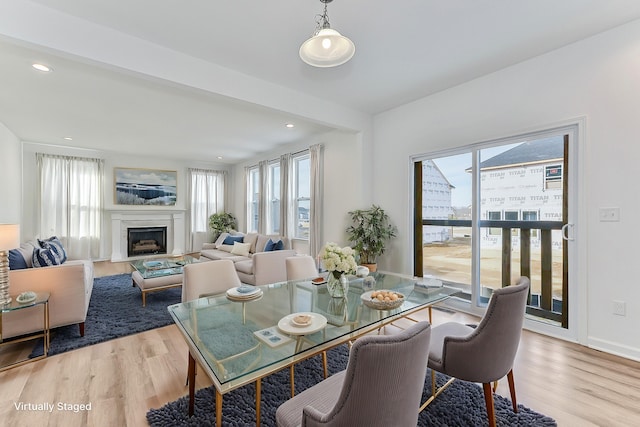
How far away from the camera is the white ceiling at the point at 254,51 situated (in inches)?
83.3

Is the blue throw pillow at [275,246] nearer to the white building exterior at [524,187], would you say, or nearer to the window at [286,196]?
the window at [286,196]

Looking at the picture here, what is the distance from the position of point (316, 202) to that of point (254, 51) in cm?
296

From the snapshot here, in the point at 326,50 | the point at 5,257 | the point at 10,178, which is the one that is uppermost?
the point at 326,50

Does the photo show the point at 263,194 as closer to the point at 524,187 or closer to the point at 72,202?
the point at 72,202

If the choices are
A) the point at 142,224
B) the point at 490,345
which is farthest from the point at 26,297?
the point at 142,224

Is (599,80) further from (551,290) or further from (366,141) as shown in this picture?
(366,141)

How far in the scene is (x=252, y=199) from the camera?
25.4ft

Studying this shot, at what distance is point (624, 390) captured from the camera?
1922 millimetres

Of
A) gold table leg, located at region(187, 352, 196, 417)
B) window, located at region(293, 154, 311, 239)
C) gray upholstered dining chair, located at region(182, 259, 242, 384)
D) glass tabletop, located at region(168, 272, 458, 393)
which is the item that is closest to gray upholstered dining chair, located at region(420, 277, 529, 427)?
glass tabletop, located at region(168, 272, 458, 393)

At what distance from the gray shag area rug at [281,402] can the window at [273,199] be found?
4.97 meters

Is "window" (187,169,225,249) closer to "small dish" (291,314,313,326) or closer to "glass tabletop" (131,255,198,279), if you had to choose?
"glass tabletop" (131,255,198,279)

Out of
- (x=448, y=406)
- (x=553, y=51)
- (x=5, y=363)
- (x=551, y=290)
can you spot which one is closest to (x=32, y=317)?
(x=5, y=363)

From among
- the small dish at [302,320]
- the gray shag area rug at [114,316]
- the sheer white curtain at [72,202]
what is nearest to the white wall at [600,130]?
the small dish at [302,320]

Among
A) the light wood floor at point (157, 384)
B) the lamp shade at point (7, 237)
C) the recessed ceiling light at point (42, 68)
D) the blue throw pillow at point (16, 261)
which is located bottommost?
the light wood floor at point (157, 384)
